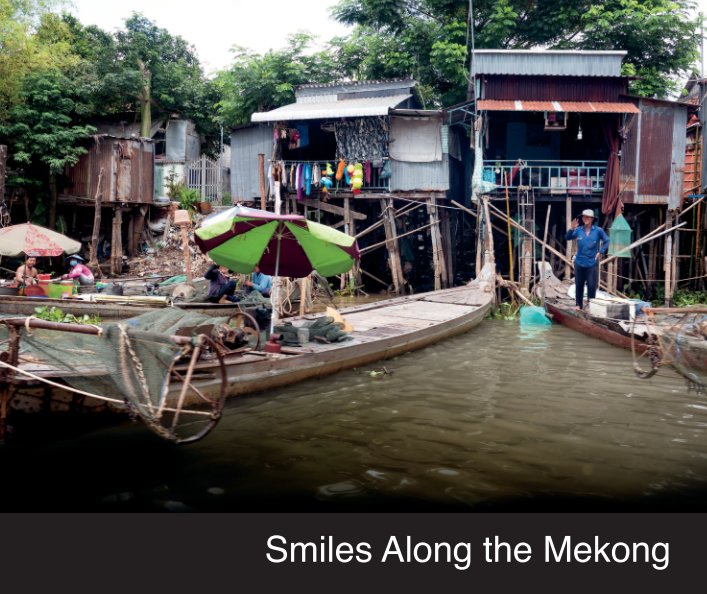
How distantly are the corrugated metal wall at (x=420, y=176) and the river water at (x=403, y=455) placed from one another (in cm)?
1104

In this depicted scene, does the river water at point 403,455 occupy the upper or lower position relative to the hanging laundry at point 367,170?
lower

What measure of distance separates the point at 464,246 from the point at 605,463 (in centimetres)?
1849

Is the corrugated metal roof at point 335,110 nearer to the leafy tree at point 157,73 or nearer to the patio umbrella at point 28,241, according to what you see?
the leafy tree at point 157,73

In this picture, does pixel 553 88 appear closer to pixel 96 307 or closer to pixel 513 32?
pixel 513 32

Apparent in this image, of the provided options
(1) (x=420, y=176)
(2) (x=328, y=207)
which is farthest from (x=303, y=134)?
(1) (x=420, y=176)

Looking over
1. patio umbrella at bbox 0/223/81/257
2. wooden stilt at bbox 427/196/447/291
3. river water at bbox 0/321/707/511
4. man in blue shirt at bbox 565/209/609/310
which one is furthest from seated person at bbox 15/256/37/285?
wooden stilt at bbox 427/196/447/291

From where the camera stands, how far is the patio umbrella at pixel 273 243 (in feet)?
22.6

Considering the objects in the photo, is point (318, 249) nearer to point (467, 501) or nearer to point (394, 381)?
point (394, 381)

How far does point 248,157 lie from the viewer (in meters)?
19.7

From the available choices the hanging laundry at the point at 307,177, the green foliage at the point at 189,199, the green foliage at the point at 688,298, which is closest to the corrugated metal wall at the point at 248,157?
the hanging laundry at the point at 307,177

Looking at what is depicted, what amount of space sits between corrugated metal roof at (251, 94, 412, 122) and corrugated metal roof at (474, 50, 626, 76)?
2.89m

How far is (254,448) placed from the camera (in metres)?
5.54

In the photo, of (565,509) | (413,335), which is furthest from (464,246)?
(565,509)
